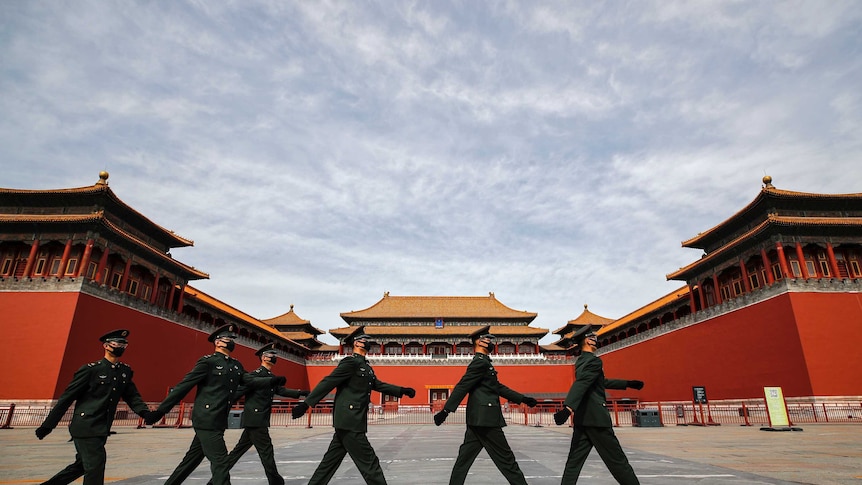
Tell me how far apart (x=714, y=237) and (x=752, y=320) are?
215 inches

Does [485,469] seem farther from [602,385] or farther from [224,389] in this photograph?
[224,389]

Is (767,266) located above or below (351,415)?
above

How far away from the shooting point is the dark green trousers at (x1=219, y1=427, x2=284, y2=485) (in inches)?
170

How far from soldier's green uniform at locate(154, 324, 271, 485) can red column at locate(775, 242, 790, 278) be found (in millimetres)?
21088

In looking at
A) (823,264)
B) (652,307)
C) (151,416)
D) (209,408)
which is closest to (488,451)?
(209,408)

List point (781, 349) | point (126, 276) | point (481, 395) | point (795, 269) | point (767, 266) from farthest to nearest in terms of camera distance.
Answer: point (126, 276) < point (767, 266) < point (795, 269) < point (781, 349) < point (481, 395)

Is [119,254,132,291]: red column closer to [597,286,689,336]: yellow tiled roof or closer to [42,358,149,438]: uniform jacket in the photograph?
[42,358,149,438]: uniform jacket

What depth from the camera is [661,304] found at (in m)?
28.3

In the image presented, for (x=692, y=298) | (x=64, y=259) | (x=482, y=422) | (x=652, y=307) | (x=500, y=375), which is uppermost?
(x=652, y=307)

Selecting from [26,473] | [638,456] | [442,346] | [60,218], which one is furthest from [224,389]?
[442,346]

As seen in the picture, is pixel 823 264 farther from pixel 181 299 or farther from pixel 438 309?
pixel 181 299

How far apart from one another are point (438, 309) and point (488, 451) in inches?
1437

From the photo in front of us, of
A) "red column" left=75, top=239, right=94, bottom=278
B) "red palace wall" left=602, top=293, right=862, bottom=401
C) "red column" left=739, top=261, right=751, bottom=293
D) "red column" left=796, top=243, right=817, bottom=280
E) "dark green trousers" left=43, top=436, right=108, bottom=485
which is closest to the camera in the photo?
"dark green trousers" left=43, top=436, right=108, bottom=485

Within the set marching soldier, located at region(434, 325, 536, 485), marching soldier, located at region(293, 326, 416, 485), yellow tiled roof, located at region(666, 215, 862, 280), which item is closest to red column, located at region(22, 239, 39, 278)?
marching soldier, located at region(293, 326, 416, 485)
